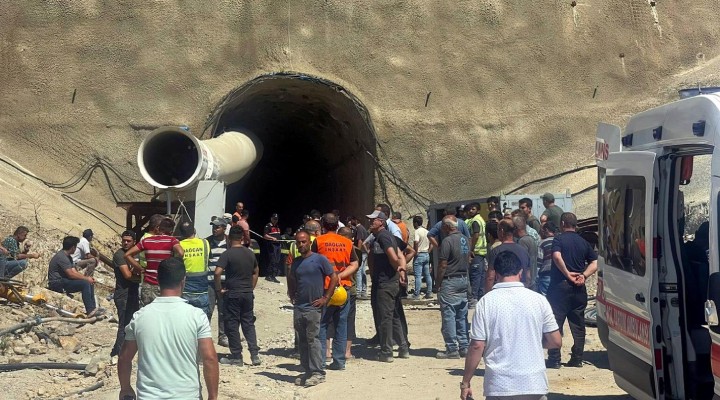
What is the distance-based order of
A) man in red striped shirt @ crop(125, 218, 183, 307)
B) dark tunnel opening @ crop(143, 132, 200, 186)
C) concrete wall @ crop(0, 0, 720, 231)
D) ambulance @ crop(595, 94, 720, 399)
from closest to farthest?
ambulance @ crop(595, 94, 720, 399) → man in red striped shirt @ crop(125, 218, 183, 307) → dark tunnel opening @ crop(143, 132, 200, 186) → concrete wall @ crop(0, 0, 720, 231)

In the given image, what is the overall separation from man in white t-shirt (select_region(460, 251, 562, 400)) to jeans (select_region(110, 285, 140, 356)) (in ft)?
19.6

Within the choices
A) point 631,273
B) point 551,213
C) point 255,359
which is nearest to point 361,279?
point 551,213

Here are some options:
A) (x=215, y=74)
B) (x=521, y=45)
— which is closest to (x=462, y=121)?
(x=521, y=45)

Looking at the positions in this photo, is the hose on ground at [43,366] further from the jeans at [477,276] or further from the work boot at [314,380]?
the jeans at [477,276]

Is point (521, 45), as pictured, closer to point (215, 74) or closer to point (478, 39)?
point (478, 39)

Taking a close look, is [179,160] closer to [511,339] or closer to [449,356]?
[449,356]

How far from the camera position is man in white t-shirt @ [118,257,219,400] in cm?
537

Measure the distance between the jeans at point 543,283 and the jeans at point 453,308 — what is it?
45.5 inches

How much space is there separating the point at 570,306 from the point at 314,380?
2.76 m

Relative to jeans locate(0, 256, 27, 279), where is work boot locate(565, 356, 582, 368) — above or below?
below

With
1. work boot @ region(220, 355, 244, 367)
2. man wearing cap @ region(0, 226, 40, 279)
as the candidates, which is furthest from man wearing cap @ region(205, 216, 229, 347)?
man wearing cap @ region(0, 226, 40, 279)

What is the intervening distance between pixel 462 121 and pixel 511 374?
1752 centimetres

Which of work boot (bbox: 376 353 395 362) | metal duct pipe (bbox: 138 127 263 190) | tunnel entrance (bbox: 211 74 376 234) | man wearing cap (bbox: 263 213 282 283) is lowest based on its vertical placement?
work boot (bbox: 376 353 395 362)

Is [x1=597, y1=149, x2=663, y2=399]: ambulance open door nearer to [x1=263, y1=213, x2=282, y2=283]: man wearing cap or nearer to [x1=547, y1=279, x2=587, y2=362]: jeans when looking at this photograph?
[x1=547, y1=279, x2=587, y2=362]: jeans
